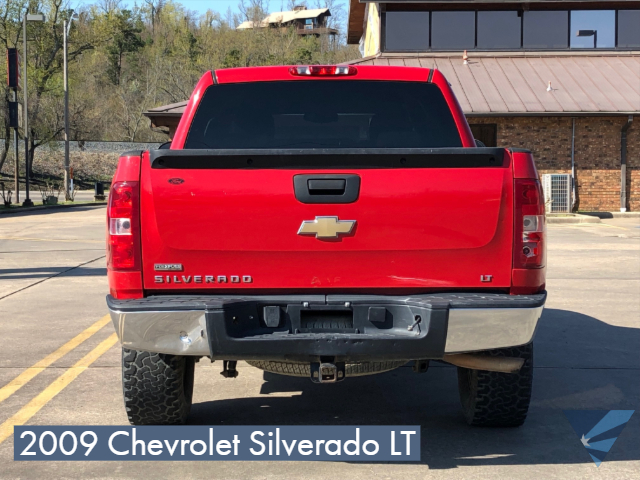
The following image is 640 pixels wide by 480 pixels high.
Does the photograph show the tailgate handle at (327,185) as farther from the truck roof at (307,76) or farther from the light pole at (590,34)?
the light pole at (590,34)

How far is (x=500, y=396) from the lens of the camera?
15.6 ft

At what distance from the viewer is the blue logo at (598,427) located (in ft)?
15.1

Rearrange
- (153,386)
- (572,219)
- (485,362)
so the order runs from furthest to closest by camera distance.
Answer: (572,219) → (153,386) → (485,362)

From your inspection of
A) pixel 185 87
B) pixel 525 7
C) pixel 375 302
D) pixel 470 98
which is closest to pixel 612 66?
pixel 525 7

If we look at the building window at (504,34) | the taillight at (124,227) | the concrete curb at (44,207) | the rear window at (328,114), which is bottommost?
the concrete curb at (44,207)

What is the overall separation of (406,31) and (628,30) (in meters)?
8.18

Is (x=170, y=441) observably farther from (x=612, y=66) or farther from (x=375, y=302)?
(x=612, y=66)

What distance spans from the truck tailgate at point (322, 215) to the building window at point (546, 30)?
92.7ft

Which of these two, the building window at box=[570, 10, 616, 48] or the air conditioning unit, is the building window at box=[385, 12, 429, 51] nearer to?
the building window at box=[570, 10, 616, 48]

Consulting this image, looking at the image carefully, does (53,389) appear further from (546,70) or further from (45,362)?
(546,70)

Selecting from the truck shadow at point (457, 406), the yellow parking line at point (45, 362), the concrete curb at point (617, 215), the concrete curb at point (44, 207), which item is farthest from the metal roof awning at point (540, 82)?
the truck shadow at point (457, 406)

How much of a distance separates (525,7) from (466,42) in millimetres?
2484

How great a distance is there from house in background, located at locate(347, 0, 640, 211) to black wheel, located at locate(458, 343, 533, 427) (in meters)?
22.0

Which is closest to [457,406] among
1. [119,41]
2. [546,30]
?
[546,30]
